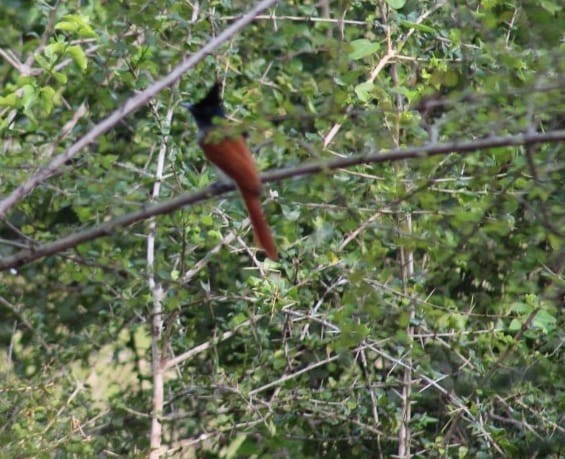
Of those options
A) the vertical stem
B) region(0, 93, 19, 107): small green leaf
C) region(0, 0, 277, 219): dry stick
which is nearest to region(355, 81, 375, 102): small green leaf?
region(0, 0, 277, 219): dry stick

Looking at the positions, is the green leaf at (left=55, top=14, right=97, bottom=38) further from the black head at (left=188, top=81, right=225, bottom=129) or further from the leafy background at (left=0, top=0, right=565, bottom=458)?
the black head at (left=188, top=81, right=225, bottom=129)

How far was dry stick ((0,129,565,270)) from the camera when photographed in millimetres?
2918

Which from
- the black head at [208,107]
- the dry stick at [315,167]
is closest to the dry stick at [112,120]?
the dry stick at [315,167]

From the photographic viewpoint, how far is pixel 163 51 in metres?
5.25

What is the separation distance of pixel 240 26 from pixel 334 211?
0.65 meters

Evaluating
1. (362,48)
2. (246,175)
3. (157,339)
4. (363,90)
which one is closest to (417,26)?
(363,90)

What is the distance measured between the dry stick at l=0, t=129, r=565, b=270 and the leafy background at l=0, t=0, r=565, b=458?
0.67m

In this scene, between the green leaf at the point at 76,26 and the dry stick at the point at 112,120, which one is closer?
the dry stick at the point at 112,120

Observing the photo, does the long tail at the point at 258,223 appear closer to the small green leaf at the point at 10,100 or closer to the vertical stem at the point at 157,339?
the small green leaf at the point at 10,100

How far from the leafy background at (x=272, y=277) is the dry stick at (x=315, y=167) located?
2.19 feet

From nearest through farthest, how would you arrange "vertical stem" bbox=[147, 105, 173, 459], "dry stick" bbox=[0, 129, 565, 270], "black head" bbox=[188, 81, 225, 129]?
"dry stick" bbox=[0, 129, 565, 270] < "black head" bbox=[188, 81, 225, 129] < "vertical stem" bbox=[147, 105, 173, 459]

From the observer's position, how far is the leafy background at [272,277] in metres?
4.59

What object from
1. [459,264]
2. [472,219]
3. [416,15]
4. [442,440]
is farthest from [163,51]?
[472,219]

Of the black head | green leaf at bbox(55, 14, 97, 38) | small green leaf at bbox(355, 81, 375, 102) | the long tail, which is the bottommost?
the long tail
